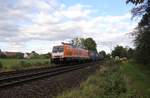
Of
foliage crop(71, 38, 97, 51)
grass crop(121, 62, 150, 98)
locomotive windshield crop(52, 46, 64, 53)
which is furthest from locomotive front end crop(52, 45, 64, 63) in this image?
foliage crop(71, 38, 97, 51)

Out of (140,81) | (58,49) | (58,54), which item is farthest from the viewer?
(58,49)

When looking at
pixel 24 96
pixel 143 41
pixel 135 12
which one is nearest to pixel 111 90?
pixel 24 96

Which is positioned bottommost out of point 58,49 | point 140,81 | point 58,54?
point 140,81

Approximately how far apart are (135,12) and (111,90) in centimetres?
1461

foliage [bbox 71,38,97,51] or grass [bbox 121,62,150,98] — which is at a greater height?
foliage [bbox 71,38,97,51]

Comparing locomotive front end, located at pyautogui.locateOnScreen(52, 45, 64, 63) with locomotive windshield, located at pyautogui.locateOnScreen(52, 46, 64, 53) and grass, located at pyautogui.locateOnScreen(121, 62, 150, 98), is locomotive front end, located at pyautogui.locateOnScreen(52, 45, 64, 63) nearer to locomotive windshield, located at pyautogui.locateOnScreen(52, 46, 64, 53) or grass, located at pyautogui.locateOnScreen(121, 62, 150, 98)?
locomotive windshield, located at pyautogui.locateOnScreen(52, 46, 64, 53)

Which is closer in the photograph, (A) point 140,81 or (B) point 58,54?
(A) point 140,81

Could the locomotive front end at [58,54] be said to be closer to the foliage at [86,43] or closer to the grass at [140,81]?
the grass at [140,81]

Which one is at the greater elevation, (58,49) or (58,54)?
(58,49)

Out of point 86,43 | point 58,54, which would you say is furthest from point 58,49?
point 86,43

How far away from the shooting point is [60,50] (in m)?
50.5

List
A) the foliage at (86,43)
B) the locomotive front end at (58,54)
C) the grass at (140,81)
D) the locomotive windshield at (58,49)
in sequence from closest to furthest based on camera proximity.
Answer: the grass at (140,81)
the locomotive front end at (58,54)
the locomotive windshield at (58,49)
the foliage at (86,43)

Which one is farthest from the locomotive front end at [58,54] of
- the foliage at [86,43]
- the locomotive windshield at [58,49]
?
the foliage at [86,43]

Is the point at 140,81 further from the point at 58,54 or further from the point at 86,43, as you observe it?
the point at 86,43
